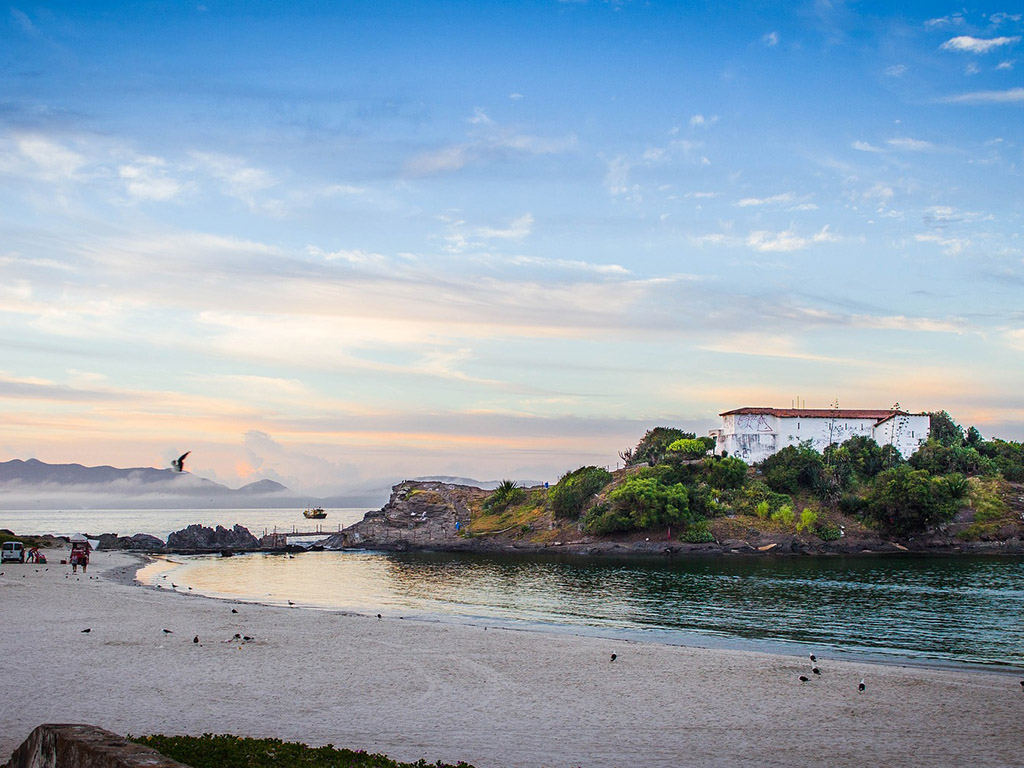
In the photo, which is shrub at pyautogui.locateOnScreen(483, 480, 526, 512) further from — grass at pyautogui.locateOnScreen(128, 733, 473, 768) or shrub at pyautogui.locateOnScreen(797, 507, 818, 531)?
grass at pyautogui.locateOnScreen(128, 733, 473, 768)

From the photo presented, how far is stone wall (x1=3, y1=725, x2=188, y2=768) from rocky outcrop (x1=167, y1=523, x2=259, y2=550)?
123561mm

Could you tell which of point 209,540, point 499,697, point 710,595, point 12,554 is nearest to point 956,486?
point 710,595

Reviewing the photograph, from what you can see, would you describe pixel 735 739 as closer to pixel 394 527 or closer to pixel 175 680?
pixel 175 680

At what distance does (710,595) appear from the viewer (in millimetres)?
58938

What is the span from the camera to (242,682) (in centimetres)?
2503

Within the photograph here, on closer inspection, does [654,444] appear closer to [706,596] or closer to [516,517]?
[516,517]

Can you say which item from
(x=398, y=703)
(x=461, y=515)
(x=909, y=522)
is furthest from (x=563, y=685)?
(x=461, y=515)

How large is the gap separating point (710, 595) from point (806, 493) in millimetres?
61090

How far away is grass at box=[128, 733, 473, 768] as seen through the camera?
12586mm

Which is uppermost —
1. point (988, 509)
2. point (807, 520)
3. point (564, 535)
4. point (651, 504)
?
point (988, 509)

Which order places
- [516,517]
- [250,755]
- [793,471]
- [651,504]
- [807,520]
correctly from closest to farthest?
1. [250,755]
2. [807,520]
3. [651,504]
4. [793,471]
5. [516,517]

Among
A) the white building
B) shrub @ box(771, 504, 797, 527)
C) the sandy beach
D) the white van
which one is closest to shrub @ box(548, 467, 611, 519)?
the white building

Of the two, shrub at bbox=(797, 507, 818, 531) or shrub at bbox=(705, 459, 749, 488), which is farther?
shrub at bbox=(705, 459, 749, 488)

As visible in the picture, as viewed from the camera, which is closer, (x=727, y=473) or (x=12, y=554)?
(x=12, y=554)
